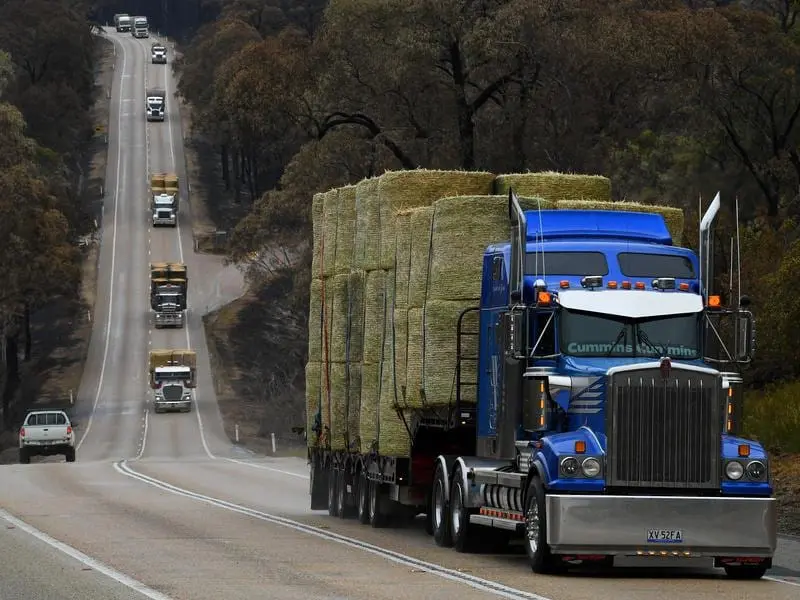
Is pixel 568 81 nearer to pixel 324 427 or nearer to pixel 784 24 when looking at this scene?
pixel 784 24

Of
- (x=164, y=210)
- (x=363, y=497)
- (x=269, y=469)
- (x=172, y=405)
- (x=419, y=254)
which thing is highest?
(x=164, y=210)

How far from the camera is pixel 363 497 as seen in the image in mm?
24781

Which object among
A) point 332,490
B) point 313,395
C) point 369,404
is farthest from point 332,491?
point 369,404

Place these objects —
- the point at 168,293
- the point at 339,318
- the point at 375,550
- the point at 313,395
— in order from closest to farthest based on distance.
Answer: the point at 375,550
the point at 339,318
the point at 313,395
the point at 168,293

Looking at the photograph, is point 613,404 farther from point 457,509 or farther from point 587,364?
point 457,509

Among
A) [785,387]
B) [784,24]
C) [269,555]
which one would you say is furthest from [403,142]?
[269,555]

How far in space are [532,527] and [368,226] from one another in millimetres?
7284

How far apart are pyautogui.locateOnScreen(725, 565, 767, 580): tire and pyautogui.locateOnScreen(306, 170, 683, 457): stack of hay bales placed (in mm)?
4181

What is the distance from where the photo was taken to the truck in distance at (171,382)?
77.3 m

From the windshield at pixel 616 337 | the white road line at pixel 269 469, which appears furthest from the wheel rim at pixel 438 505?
the white road line at pixel 269 469

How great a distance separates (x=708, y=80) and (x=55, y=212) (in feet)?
127

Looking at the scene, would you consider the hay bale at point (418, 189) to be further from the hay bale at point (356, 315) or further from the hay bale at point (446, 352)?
the hay bale at point (446, 352)

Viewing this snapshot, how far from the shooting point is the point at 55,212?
3253 inches

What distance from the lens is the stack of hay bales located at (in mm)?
19859
